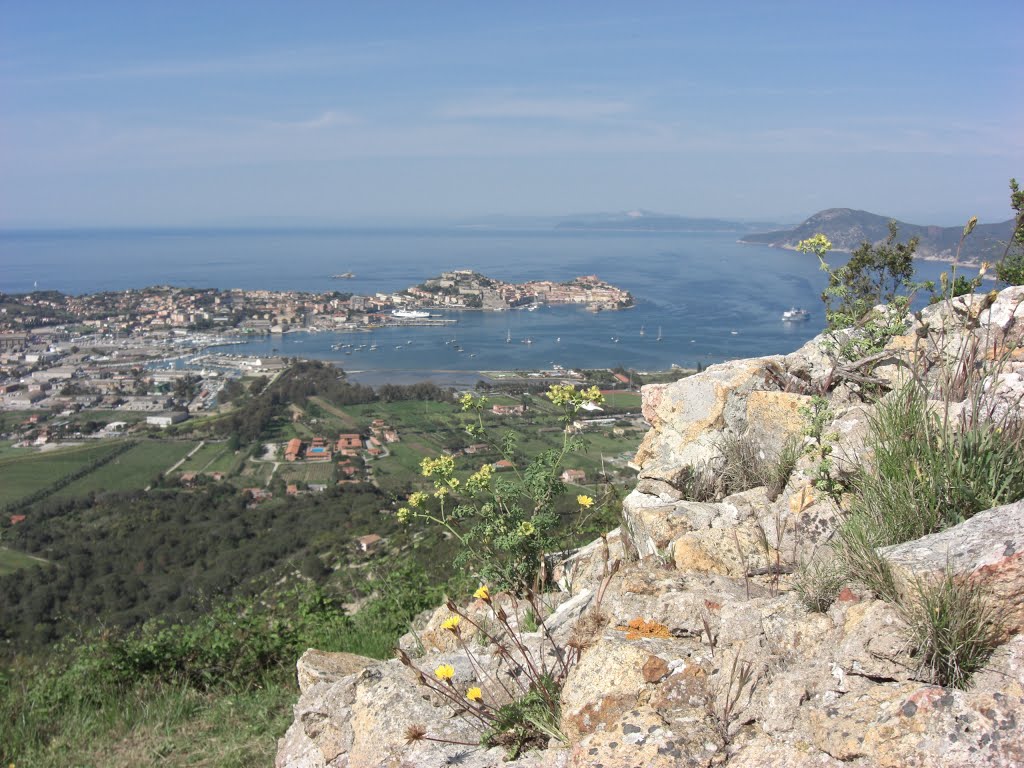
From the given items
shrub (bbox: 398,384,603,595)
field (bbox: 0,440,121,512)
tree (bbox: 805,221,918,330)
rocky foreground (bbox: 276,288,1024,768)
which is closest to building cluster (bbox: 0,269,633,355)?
field (bbox: 0,440,121,512)

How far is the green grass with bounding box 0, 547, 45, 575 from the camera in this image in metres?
13.5

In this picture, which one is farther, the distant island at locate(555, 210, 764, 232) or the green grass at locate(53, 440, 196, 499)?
the distant island at locate(555, 210, 764, 232)

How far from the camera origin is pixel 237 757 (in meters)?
3.12

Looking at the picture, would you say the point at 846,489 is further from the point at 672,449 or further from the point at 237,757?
the point at 237,757

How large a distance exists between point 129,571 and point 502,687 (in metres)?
12.7

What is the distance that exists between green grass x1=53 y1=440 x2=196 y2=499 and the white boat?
23647 millimetres

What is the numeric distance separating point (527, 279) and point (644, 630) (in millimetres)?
60582

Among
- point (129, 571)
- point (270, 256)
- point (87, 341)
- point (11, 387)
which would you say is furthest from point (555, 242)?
point (129, 571)

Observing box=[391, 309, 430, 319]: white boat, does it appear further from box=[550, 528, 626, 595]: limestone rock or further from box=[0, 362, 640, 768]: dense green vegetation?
box=[550, 528, 626, 595]: limestone rock

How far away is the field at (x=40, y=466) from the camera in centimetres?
1912

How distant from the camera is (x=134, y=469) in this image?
69.2ft

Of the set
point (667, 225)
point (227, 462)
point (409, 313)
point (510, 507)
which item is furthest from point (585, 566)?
point (667, 225)

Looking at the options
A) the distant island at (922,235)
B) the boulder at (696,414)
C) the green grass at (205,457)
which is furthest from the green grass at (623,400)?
the boulder at (696,414)

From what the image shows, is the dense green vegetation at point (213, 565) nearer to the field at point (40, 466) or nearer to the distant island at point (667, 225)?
the field at point (40, 466)
